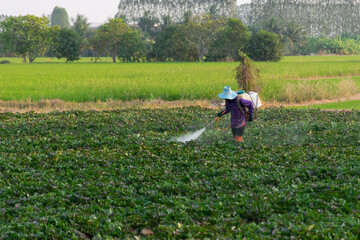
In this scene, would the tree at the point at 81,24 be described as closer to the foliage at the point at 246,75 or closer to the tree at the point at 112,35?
the tree at the point at 112,35

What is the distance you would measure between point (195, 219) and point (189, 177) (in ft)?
5.43

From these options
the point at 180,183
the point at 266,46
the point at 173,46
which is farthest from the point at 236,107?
the point at 173,46

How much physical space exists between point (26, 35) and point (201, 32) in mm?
30394

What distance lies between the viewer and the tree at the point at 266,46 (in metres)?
59.9

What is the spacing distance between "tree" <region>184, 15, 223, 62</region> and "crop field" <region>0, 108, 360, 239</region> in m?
57.1

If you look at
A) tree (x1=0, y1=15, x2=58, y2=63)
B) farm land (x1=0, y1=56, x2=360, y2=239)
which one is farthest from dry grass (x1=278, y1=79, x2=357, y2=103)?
tree (x1=0, y1=15, x2=58, y2=63)

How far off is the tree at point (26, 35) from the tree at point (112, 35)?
9463mm

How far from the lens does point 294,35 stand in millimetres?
85000

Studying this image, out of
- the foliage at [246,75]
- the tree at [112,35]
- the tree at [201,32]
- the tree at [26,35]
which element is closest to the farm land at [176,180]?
the foliage at [246,75]

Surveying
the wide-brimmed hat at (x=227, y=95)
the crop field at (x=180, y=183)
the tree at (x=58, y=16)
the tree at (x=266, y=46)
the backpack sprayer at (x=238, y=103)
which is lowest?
Result: the crop field at (x=180, y=183)

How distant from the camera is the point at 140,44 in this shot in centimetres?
6775

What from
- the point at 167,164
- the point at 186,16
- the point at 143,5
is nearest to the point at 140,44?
the point at 186,16

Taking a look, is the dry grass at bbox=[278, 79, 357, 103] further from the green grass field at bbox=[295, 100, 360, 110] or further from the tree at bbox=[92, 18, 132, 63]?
the tree at bbox=[92, 18, 132, 63]

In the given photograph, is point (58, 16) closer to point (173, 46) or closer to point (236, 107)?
point (173, 46)
